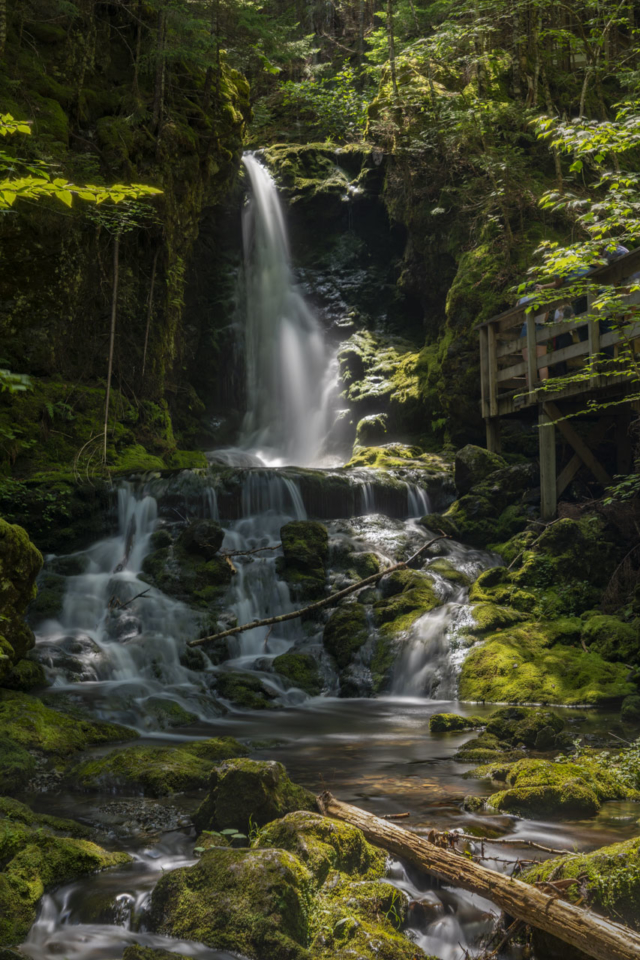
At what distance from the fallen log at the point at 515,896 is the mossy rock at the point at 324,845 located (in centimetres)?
14

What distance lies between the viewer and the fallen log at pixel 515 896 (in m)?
2.62

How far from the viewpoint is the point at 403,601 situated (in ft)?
34.3

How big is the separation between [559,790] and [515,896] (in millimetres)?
1677

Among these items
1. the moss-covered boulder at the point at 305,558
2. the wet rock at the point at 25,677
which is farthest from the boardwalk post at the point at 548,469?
the wet rock at the point at 25,677

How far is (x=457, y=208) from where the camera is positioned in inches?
763

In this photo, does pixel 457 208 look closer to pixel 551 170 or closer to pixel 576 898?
pixel 551 170

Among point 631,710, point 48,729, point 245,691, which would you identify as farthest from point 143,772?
point 631,710

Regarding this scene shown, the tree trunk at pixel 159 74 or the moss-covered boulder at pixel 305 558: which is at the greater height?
the tree trunk at pixel 159 74

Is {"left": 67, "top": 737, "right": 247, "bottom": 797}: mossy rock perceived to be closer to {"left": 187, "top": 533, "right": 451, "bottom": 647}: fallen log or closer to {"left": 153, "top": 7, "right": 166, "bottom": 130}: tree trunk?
{"left": 187, "top": 533, "right": 451, "bottom": 647}: fallen log

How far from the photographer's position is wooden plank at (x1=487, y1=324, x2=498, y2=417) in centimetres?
1443

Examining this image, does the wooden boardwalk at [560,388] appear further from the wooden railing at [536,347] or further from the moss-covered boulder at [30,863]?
the moss-covered boulder at [30,863]

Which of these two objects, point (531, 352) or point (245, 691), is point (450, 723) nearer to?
point (245, 691)

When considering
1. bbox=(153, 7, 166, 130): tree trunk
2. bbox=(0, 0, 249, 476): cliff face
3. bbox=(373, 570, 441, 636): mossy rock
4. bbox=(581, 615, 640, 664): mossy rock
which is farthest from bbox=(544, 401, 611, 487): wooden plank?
bbox=(153, 7, 166, 130): tree trunk

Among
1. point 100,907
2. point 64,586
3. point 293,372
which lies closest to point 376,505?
point 64,586
